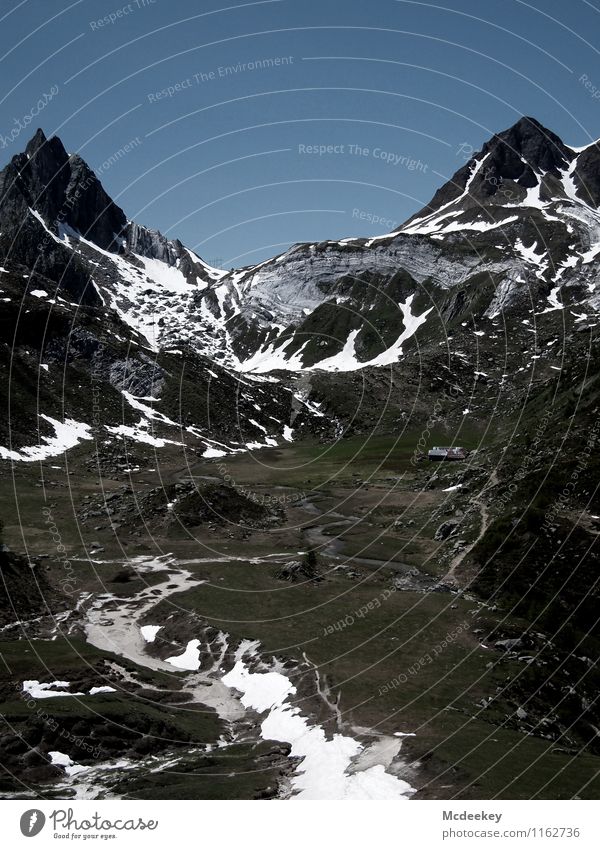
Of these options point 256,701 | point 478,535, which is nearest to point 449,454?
point 478,535

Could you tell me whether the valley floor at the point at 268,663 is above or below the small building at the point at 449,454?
below

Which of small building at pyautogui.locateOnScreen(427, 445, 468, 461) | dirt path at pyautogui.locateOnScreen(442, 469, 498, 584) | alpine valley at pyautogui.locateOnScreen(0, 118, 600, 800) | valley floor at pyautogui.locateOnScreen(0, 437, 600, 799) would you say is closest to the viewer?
valley floor at pyautogui.locateOnScreen(0, 437, 600, 799)

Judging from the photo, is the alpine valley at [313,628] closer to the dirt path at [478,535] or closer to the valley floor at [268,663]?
the valley floor at [268,663]

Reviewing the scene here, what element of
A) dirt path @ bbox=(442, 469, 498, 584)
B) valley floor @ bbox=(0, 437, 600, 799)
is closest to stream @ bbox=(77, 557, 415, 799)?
valley floor @ bbox=(0, 437, 600, 799)

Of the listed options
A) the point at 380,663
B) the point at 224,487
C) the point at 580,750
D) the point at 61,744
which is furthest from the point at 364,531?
the point at 61,744

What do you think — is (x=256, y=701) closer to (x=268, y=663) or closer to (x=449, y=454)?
(x=268, y=663)

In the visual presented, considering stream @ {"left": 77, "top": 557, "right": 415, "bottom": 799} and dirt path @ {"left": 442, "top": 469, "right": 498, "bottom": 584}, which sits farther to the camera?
dirt path @ {"left": 442, "top": 469, "right": 498, "bottom": 584}

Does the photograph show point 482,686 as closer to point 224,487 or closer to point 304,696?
point 304,696

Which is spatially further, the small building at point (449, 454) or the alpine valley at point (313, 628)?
the small building at point (449, 454)

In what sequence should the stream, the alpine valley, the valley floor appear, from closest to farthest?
the stream < the valley floor < the alpine valley

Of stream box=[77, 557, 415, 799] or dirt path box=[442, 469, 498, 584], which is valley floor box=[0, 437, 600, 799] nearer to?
stream box=[77, 557, 415, 799]

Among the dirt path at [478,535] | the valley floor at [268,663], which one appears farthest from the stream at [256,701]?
the dirt path at [478,535]
